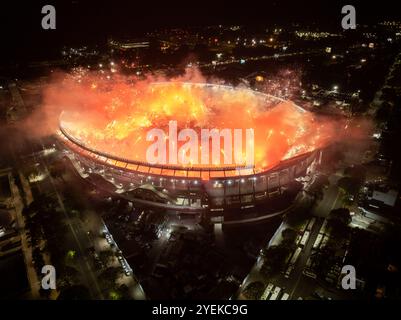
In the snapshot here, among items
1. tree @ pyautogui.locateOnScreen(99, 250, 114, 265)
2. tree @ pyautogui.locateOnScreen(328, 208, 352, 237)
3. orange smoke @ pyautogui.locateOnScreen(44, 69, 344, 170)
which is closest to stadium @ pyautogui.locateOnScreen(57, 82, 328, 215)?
orange smoke @ pyautogui.locateOnScreen(44, 69, 344, 170)

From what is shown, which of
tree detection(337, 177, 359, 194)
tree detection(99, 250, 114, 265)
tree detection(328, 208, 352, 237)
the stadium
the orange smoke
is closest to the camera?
tree detection(99, 250, 114, 265)

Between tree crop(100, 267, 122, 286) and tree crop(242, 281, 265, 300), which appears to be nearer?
tree crop(242, 281, 265, 300)

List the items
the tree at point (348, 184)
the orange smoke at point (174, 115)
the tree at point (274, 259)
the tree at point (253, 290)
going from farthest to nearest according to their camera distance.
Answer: the orange smoke at point (174, 115)
the tree at point (348, 184)
the tree at point (274, 259)
the tree at point (253, 290)

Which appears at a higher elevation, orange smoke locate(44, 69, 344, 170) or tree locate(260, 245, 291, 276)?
orange smoke locate(44, 69, 344, 170)

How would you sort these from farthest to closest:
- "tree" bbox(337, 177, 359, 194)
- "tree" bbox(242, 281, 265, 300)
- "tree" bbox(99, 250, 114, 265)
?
"tree" bbox(337, 177, 359, 194) < "tree" bbox(99, 250, 114, 265) < "tree" bbox(242, 281, 265, 300)

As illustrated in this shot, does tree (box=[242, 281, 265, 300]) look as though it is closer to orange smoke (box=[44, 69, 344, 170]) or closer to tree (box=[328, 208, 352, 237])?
tree (box=[328, 208, 352, 237])

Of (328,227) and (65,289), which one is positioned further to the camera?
(328,227)

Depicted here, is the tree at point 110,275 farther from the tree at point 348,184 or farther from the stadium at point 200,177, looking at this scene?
the tree at point 348,184

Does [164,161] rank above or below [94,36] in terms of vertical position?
below

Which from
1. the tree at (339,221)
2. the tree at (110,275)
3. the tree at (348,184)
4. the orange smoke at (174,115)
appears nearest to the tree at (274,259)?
the tree at (339,221)
